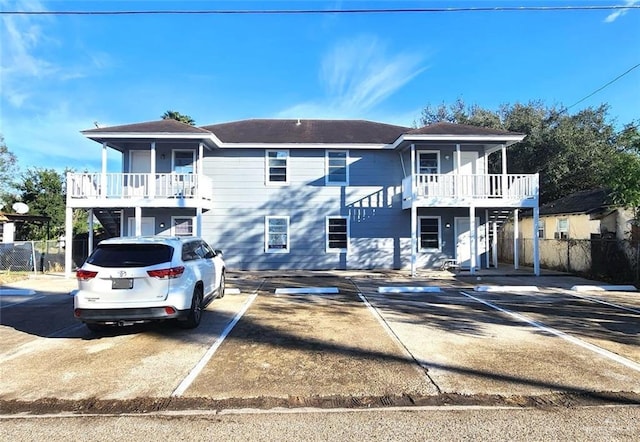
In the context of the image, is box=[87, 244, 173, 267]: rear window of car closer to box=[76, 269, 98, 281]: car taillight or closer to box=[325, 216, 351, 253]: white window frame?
box=[76, 269, 98, 281]: car taillight

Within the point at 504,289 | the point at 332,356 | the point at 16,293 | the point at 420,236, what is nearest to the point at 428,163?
the point at 420,236

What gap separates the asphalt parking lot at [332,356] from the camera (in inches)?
167

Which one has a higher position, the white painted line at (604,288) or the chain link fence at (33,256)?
the chain link fence at (33,256)

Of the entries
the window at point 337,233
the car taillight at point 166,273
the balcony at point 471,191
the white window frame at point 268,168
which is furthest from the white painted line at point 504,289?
the white window frame at point 268,168

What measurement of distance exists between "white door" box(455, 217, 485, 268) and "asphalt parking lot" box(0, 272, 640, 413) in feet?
24.4

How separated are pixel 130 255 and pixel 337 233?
1170 centimetres

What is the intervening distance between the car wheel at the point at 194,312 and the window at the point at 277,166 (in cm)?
1081

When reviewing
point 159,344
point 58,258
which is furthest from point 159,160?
point 159,344

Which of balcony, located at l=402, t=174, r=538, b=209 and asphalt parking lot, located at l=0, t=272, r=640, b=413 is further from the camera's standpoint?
balcony, located at l=402, t=174, r=538, b=209

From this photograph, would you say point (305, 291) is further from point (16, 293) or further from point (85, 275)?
point (16, 293)

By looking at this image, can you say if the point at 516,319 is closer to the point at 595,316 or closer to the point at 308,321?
the point at 595,316

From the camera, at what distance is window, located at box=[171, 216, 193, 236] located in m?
17.5

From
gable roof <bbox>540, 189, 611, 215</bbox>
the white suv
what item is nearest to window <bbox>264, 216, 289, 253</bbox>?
the white suv

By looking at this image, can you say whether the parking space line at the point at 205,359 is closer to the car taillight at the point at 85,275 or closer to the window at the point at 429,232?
the car taillight at the point at 85,275
